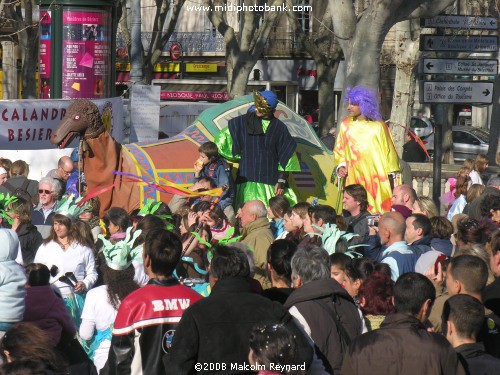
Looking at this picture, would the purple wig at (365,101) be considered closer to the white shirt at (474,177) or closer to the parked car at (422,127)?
the white shirt at (474,177)

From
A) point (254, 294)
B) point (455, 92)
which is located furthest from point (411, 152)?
point (254, 294)

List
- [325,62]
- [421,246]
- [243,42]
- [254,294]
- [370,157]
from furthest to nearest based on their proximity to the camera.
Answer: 1. [325,62]
2. [243,42]
3. [370,157]
4. [421,246]
5. [254,294]

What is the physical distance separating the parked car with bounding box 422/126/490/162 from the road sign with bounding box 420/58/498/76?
1711 cm

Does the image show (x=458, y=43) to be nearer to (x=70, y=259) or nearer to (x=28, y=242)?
(x=28, y=242)

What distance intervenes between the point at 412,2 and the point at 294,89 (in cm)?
2919

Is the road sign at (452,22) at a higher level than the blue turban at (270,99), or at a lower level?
A: higher

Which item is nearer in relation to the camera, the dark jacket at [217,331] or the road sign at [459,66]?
the dark jacket at [217,331]

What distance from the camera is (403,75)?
2091 cm

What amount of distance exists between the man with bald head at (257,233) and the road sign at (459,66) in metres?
5.42

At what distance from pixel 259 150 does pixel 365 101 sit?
1179mm

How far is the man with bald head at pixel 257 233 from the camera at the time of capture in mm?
7996

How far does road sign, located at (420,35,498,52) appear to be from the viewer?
13195mm

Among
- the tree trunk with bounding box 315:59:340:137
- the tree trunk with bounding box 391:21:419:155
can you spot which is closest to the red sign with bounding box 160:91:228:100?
the tree trunk with bounding box 315:59:340:137

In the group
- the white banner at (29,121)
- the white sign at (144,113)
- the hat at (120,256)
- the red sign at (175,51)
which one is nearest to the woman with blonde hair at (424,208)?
the hat at (120,256)
